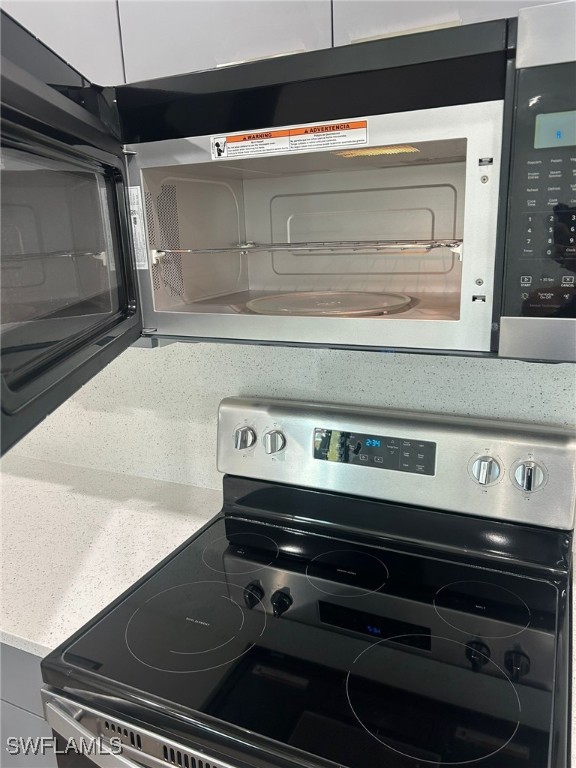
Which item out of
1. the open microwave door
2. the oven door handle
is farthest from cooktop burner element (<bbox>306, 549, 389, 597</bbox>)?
the open microwave door

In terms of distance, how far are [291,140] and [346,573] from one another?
2.25 ft

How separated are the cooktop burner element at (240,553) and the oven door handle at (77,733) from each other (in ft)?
1.02

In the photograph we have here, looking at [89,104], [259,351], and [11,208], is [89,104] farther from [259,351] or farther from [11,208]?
[259,351]

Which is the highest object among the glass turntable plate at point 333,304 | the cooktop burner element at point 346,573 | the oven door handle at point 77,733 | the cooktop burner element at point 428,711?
the glass turntable plate at point 333,304

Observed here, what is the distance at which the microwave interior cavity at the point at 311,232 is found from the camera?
84 centimetres

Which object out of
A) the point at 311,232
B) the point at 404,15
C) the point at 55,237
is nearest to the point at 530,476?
the point at 311,232

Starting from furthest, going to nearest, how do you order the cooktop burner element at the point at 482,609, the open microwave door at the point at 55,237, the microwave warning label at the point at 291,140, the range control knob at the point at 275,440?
the range control knob at the point at 275,440, the cooktop burner element at the point at 482,609, the microwave warning label at the point at 291,140, the open microwave door at the point at 55,237

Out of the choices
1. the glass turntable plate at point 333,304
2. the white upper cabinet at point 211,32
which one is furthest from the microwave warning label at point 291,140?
the glass turntable plate at point 333,304

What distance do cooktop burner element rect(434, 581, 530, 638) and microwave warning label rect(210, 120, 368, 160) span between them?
2.24ft

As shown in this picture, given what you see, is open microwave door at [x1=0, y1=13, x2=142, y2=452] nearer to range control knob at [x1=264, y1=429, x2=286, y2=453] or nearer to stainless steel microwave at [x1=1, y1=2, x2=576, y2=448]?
stainless steel microwave at [x1=1, y1=2, x2=576, y2=448]

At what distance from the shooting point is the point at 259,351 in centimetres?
115

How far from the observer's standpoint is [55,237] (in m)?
0.72

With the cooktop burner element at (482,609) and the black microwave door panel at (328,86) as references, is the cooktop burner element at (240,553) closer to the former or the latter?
the cooktop burner element at (482,609)

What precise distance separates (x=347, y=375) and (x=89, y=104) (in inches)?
24.6
